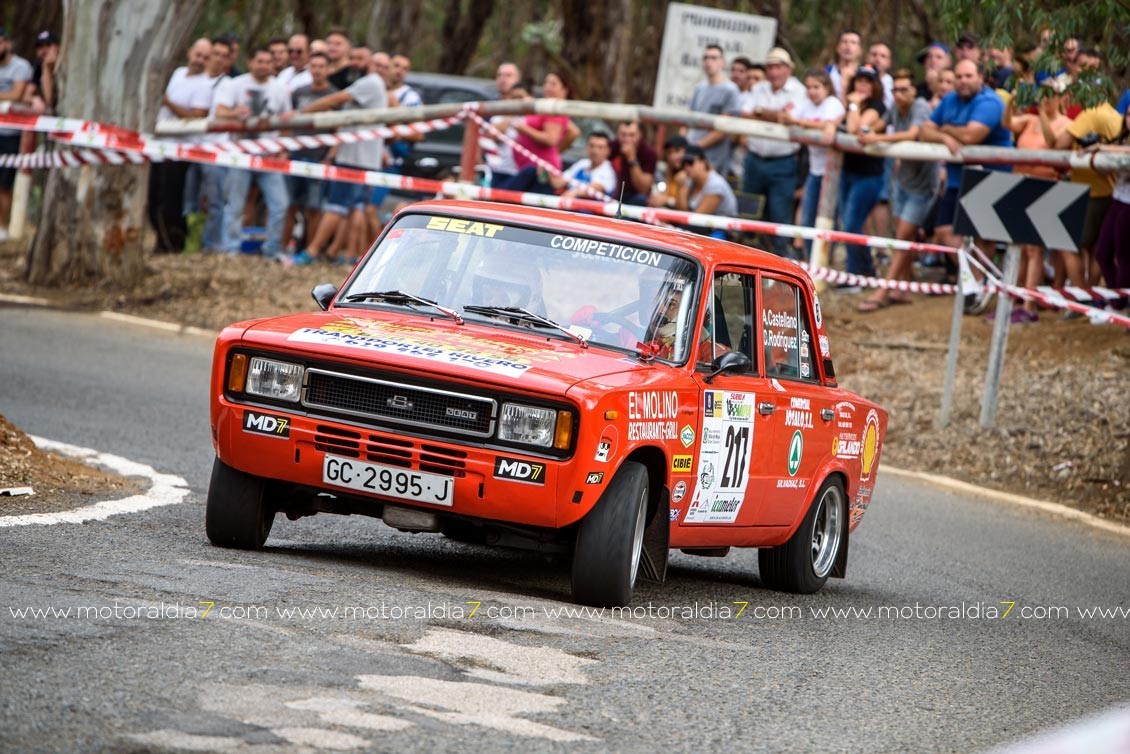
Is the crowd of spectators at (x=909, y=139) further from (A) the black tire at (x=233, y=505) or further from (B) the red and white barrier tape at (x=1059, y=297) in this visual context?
(A) the black tire at (x=233, y=505)

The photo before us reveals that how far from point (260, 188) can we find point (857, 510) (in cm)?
1248

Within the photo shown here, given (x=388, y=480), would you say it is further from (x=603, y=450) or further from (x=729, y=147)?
(x=729, y=147)

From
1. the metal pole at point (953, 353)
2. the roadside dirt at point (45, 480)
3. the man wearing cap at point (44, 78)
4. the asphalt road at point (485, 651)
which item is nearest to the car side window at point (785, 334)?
the asphalt road at point (485, 651)

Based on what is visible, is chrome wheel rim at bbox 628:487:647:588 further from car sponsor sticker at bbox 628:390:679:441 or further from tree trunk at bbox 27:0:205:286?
tree trunk at bbox 27:0:205:286

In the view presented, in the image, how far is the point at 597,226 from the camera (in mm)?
8391

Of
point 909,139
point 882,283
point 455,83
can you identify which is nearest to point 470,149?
point 909,139

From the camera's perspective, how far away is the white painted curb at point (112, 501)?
26.0 feet

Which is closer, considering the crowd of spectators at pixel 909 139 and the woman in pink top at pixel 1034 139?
the crowd of spectators at pixel 909 139

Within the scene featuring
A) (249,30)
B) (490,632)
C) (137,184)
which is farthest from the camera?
(249,30)

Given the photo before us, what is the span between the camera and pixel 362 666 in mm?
5680

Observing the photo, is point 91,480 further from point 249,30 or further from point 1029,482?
point 249,30

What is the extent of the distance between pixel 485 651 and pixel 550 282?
2.46m

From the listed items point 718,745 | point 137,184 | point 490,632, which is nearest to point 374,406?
point 490,632

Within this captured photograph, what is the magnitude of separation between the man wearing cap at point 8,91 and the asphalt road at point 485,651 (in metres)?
12.8
